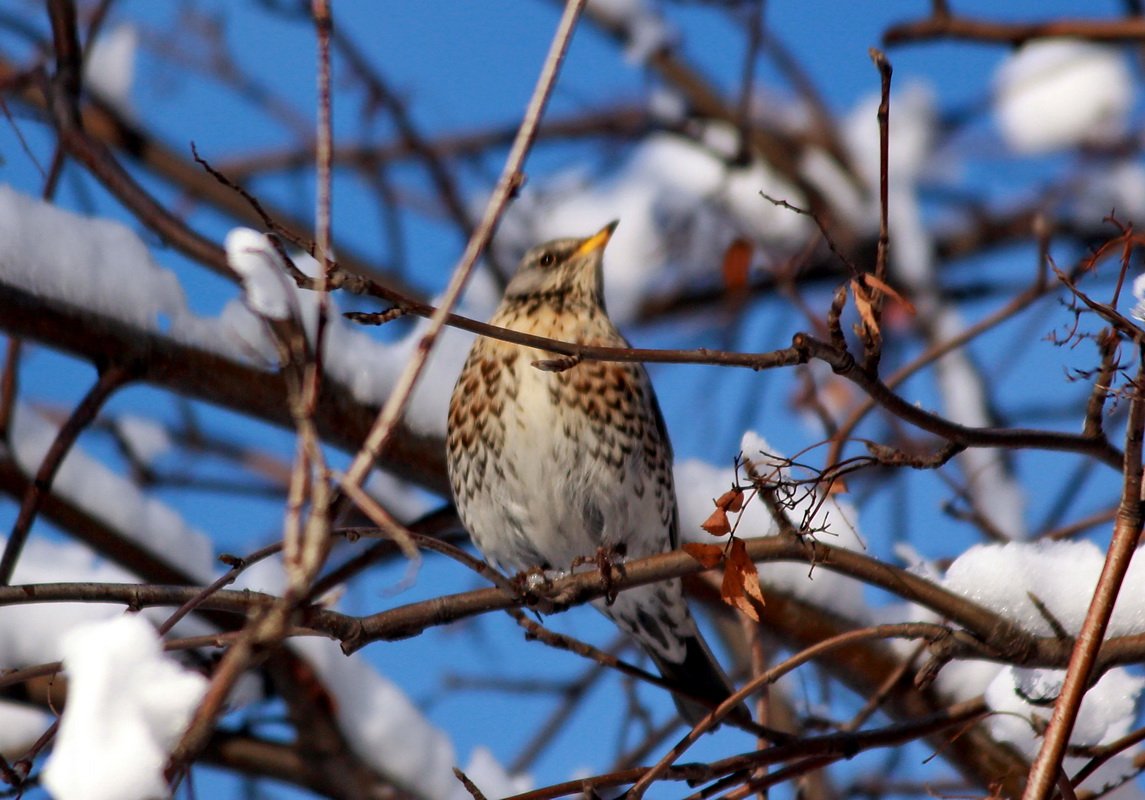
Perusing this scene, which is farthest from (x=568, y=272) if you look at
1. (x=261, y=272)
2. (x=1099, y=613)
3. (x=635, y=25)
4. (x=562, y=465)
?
(x=635, y=25)

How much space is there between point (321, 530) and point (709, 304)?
5360 mm

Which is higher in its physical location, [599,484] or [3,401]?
[3,401]

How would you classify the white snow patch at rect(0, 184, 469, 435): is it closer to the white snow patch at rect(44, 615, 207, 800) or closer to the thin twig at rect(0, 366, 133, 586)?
the thin twig at rect(0, 366, 133, 586)

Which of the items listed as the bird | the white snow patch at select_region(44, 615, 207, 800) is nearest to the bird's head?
the bird

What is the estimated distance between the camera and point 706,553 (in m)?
1.91

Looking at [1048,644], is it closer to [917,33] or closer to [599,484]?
[599,484]

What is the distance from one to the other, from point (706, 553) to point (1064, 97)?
5568mm

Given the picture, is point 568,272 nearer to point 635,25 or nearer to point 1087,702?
point 1087,702

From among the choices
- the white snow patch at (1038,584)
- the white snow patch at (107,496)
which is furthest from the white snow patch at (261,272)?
the white snow patch at (107,496)

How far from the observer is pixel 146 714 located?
1.27m

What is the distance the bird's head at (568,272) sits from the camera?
374 centimetres

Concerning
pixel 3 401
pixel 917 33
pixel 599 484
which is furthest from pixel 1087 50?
pixel 3 401

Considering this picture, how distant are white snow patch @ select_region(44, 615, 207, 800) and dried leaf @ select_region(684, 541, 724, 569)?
82 centimetres

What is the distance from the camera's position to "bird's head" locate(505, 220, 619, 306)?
374cm
